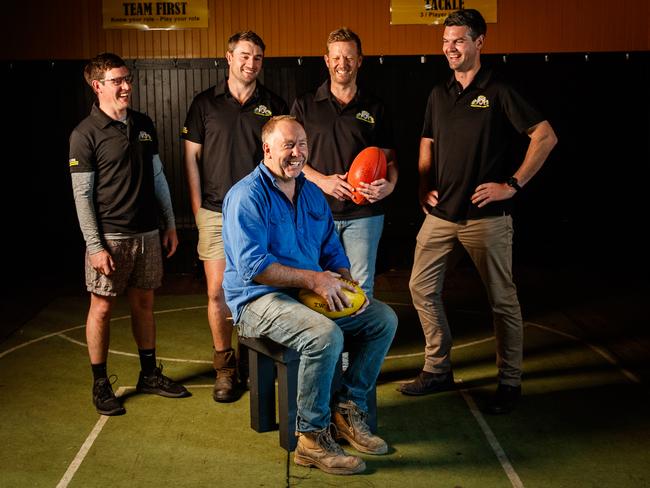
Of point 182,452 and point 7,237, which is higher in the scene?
point 7,237

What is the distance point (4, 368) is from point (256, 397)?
7.18 feet

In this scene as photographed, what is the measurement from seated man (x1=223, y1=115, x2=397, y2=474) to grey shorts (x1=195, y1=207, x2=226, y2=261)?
2.93 feet

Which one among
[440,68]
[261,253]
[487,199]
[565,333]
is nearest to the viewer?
[261,253]

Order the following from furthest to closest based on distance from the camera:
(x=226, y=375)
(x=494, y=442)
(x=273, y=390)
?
(x=226, y=375) < (x=273, y=390) < (x=494, y=442)

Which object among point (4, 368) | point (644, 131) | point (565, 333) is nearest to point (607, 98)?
point (644, 131)

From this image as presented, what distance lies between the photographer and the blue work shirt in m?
4.14

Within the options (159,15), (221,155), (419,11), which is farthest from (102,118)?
(419,11)

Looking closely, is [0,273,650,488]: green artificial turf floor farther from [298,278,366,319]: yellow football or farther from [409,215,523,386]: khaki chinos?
[298,278,366,319]: yellow football

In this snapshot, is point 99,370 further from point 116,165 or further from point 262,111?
point 262,111

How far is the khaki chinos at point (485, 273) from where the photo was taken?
4949 millimetres

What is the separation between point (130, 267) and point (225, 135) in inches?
37.6

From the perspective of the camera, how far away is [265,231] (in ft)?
13.7

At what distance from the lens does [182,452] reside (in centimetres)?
442

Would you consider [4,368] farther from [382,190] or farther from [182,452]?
[382,190]
